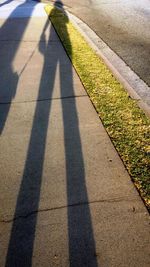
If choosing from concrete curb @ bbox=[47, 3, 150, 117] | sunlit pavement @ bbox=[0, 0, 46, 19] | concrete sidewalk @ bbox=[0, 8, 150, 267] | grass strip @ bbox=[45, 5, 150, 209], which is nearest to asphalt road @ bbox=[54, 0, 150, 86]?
concrete curb @ bbox=[47, 3, 150, 117]

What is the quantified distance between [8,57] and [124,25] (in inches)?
191

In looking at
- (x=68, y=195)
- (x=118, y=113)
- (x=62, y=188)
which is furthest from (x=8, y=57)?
(x=68, y=195)

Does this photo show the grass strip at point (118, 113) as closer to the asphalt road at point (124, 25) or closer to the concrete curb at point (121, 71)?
the concrete curb at point (121, 71)

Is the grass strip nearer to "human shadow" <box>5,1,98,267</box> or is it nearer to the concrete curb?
the concrete curb

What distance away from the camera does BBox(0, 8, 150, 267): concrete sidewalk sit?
10.2 feet

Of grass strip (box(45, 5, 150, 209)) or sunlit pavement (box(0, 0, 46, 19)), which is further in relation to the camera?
sunlit pavement (box(0, 0, 46, 19))

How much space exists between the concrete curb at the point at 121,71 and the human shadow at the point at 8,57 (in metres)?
2.10

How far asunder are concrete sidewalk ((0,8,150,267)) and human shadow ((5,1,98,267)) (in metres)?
0.01

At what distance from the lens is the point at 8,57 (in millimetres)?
7668

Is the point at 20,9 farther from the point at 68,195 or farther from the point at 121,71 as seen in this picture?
the point at 68,195

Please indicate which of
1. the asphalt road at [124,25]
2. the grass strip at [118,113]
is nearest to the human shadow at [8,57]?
the grass strip at [118,113]

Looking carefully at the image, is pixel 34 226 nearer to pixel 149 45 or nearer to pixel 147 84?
pixel 147 84

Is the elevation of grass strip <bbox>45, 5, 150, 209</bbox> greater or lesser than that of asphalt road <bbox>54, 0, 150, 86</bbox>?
lesser

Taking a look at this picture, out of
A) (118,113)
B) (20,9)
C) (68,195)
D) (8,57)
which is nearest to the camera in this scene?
(68,195)
